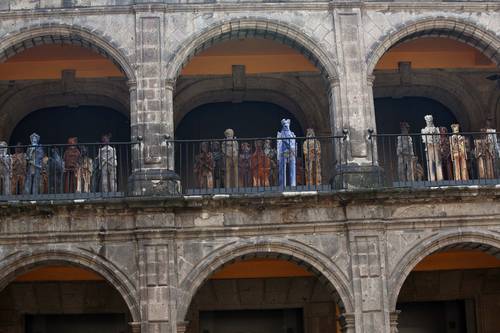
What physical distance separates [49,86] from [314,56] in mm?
5520

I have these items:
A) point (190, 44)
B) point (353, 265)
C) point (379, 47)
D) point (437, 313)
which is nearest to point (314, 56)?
point (379, 47)

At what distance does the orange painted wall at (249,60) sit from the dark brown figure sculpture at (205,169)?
2230 mm

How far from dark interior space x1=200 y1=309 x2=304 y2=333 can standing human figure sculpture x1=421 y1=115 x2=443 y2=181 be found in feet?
13.7

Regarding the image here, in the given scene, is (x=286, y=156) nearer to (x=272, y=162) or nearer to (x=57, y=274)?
(x=272, y=162)

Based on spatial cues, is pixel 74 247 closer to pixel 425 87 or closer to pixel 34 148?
pixel 34 148

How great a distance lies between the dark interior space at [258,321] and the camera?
1792 centimetres

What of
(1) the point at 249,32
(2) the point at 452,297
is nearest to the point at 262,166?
(1) the point at 249,32

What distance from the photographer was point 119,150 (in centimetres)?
1812

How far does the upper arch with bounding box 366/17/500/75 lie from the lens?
51.2 ft

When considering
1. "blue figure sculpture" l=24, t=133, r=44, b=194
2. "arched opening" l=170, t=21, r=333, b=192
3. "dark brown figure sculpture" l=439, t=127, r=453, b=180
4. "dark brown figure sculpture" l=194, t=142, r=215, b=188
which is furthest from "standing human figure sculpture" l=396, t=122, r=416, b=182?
"blue figure sculpture" l=24, t=133, r=44, b=194

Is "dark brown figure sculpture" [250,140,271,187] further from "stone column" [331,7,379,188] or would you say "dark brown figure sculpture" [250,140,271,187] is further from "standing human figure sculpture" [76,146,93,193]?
"standing human figure sculpture" [76,146,93,193]

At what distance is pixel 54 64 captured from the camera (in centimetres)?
1741

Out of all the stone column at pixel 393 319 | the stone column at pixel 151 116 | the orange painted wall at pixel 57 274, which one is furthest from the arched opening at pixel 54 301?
the stone column at pixel 393 319

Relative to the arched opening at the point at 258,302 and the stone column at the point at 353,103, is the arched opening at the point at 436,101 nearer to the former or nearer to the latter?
the stone column at the point at 353,103
